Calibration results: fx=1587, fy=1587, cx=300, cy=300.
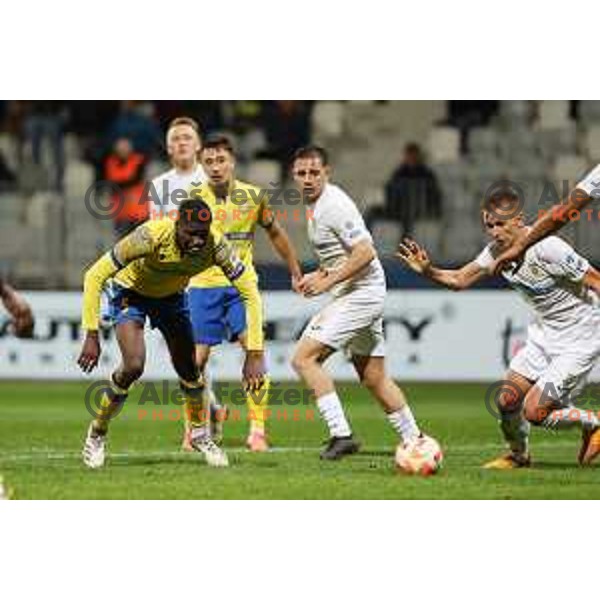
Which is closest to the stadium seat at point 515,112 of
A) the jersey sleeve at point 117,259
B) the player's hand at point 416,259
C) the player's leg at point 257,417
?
the player's hand at point 416,259

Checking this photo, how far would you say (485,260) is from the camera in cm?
869

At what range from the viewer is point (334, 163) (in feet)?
31.5

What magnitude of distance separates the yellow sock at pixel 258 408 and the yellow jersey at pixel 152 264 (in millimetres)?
1119

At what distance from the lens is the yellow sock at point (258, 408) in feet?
30.4

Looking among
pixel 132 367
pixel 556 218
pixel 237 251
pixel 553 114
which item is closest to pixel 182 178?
pixel 237 251

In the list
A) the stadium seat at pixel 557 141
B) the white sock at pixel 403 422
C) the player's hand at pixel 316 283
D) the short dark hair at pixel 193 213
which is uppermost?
the stadium seat at pixel 557 141

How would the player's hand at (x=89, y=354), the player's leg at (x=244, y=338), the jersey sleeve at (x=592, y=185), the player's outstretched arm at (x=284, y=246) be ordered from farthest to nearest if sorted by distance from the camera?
the player's leg at (x=244, y=338), the player's outstretched arm at (x=284, y=246), the jersey sleeve at (x=592, y=185), the player's hand at (x=89, y=354)

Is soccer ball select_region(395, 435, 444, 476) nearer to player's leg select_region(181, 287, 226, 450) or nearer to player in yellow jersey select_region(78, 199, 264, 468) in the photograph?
player in yellow jersey select_region(78, 199, 264, 468)

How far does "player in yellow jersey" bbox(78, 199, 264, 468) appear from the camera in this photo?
794 cm

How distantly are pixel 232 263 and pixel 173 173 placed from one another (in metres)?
1.35

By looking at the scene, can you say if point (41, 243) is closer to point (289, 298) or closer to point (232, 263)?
point (289, 298)

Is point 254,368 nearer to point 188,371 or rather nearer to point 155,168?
point 188,371

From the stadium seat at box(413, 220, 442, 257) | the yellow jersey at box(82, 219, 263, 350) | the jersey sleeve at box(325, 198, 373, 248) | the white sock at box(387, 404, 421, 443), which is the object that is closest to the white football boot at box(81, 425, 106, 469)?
the yellow jersey at box(82, 219, 263, 350)

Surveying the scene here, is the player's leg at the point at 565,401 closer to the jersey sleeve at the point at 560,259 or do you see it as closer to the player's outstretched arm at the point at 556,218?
the jersey sleeve at the point at 560,259
